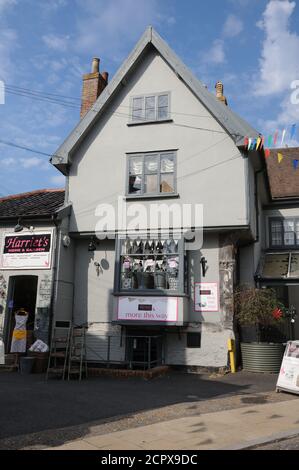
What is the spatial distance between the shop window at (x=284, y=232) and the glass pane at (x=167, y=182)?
6.61 metres

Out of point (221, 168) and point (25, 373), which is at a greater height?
point (221, 168)

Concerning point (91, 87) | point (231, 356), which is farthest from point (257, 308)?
point (91, 87)

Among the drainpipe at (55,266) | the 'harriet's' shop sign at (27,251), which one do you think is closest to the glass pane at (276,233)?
Answer: the drainpipe at (55,266)

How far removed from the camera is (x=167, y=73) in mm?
15180

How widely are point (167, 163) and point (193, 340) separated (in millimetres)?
5840

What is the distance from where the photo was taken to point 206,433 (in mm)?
6539

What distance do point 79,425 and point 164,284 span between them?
274 inches

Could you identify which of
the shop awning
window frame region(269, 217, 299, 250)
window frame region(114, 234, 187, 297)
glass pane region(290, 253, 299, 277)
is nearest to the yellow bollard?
window frame region(114, 234, 187, 297)

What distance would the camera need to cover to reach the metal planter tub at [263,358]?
13.3 m

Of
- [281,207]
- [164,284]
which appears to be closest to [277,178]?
[281,207]

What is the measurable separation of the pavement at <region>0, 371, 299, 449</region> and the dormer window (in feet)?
27.9

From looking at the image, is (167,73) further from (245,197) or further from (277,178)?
(277,178)

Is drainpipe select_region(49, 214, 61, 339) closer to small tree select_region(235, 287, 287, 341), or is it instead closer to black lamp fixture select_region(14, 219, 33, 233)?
black lamp fixture select_region(14, 219, 33, 233)

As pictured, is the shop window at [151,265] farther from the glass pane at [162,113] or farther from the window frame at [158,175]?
the glass pane at [162,113]
